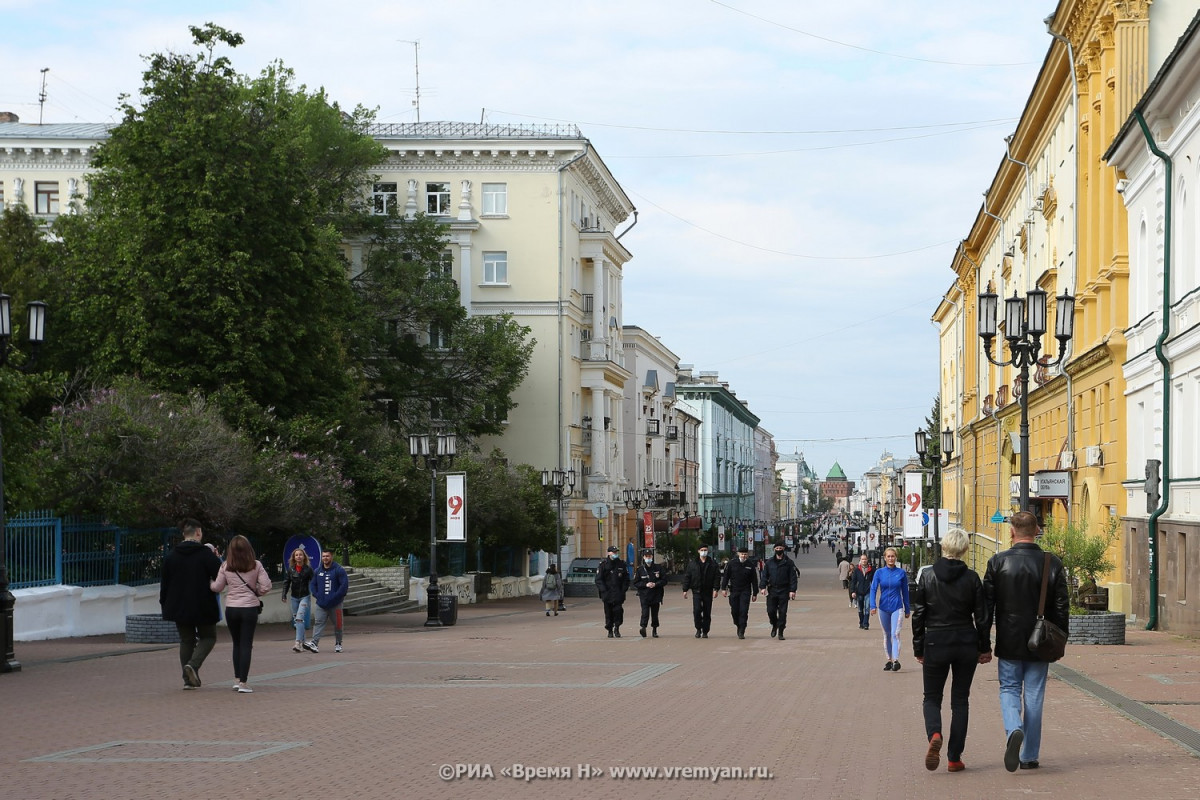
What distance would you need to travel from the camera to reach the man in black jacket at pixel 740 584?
26.6 meters

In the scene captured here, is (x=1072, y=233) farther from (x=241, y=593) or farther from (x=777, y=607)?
(x=241, y=593)

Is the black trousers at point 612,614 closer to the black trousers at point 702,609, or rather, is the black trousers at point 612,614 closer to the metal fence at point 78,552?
the black trousers at point 702,609

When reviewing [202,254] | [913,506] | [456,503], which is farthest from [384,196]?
[913,506]

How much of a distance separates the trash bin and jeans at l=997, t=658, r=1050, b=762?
2359 centimetres

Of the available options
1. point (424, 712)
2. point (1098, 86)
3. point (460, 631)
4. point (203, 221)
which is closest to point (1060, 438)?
point (1098, 86)

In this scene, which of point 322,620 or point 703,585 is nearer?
point 322,620

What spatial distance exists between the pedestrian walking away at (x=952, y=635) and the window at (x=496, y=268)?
5386 cm

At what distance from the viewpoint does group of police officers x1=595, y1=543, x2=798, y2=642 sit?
26.0 metres

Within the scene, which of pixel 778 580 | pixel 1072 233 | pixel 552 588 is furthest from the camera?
pixel 552 588

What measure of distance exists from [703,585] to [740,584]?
0.76 metres

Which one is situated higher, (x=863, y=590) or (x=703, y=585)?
(x=703, y=585)

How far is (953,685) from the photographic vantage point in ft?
32.7

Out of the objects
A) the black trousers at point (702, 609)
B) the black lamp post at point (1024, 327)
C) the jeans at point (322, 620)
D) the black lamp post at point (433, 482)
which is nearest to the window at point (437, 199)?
the black lamp post at point (433, 482)

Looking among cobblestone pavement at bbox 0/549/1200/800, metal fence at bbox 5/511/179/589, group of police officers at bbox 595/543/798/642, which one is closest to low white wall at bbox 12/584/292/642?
metal fence at bbox 5/511/179/589
